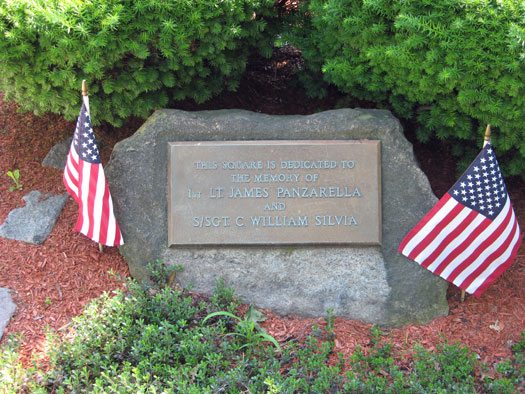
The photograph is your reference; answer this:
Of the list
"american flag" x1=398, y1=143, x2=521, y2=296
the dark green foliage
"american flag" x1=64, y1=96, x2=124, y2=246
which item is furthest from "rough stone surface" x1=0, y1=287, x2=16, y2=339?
the dark green foliage

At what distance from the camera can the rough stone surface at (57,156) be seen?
17.3 feet

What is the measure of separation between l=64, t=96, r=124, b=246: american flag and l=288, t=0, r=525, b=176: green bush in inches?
71.7

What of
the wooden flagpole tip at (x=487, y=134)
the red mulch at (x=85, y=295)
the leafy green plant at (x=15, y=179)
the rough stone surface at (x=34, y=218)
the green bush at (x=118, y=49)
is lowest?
the red mulch at (x=85, y=295)

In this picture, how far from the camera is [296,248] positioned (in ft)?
14.8

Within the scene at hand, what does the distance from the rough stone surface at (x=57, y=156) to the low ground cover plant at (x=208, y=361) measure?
4.89ft

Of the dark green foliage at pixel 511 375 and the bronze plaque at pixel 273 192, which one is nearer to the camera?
the dark green foliage at pixel 511 375

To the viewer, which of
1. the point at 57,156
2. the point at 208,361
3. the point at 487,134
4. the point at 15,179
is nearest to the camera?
the point at 208,361

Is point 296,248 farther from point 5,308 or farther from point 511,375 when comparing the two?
point 5,308

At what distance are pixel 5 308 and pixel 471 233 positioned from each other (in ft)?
10.4

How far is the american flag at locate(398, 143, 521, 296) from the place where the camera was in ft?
13.6

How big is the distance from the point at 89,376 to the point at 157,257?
1.02 metres

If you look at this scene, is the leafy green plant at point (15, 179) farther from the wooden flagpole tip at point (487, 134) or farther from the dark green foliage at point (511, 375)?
the dark green foliage at point (511, 375)

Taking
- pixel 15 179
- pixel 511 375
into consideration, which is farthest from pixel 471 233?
pixel 15 179

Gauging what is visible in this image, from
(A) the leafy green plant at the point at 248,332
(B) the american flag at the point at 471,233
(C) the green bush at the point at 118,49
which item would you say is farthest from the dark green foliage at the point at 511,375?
(C) the green bush at the point at 118,49
